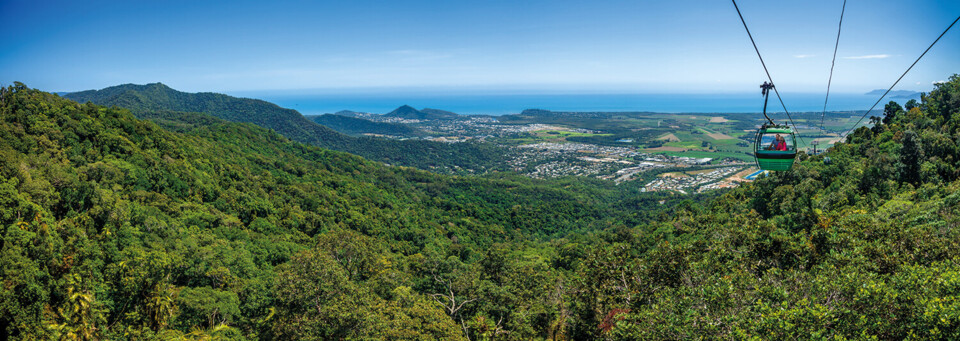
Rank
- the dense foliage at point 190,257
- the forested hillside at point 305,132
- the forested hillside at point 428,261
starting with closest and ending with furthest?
1. the forested hillside at point 428,261
2. the dense foliage at point 190,257
3. the forested hillside at point 305,132

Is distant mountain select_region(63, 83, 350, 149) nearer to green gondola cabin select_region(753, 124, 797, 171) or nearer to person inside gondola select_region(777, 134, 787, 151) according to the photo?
green gondola cabin select_region(753, 124, 797, 171)

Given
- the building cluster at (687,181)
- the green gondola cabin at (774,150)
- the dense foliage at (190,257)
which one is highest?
the green gondola cabin at (774,150)

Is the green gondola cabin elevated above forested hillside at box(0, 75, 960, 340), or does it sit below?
above

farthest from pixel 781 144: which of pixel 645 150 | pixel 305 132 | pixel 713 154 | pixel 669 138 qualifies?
→ pixel 669 138

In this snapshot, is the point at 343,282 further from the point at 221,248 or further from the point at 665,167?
the point at 665,167

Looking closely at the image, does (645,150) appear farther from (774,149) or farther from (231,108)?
(231,108)

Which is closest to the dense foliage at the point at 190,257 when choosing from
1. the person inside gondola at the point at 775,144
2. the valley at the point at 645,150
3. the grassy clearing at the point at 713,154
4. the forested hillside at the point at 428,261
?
the forested hillside at the point at 428,261

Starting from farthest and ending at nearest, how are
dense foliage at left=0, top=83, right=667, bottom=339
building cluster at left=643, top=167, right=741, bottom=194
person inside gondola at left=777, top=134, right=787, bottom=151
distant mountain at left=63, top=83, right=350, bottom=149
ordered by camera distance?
distant mountain at left=63, top=83, right=350, bottom=149
building cluster at left=643, top=167, right=741, bottom=194
dense foliage at left=0, top=83, right=667, bottom=339
person inside gondola at left=777, top=134, right=787, bottom=151

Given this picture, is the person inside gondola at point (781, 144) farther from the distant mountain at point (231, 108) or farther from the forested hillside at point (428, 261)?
the distant mountain at point (231, 108)

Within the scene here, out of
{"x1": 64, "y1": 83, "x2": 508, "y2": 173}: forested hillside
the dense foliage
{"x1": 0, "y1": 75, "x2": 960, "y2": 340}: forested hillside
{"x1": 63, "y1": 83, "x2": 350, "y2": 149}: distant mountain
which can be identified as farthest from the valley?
the dense foliage
